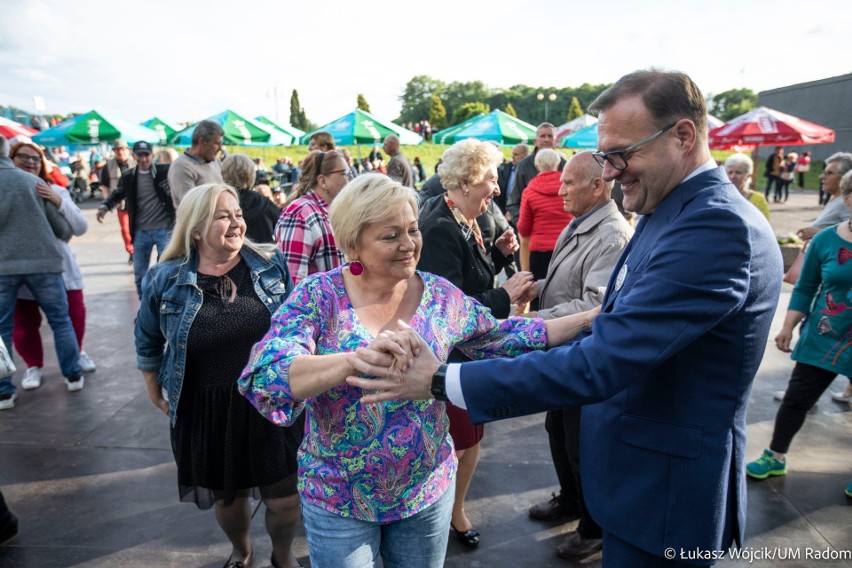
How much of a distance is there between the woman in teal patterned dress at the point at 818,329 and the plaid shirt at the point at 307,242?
3195mm

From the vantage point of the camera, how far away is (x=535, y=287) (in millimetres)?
3023

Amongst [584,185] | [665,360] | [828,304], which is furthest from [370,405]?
[828,304]

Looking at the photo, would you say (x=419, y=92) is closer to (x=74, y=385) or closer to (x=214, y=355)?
(x=74, y=385)

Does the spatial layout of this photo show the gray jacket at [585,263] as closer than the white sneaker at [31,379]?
Yes

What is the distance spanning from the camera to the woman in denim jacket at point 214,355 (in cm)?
259

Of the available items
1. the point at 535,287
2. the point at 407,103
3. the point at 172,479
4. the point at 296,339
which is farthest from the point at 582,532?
the point at 407,103

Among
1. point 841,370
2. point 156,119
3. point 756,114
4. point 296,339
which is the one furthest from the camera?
point 156,119

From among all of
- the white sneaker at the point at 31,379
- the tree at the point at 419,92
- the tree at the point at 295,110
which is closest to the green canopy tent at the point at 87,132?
the white sneaker at the point at 31,379

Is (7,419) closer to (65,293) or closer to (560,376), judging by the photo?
(65,293)

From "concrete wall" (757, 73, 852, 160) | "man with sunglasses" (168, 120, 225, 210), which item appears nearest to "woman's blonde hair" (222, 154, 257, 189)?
"man with sunglasses" (168, 120, 225, 210)

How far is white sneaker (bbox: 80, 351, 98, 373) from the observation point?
5582 millimetres

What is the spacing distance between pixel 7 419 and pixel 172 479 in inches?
77.6

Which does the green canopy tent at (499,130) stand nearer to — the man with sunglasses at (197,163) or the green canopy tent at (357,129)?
the green canopy tent at (357,129)

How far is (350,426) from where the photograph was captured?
1.80 meters
